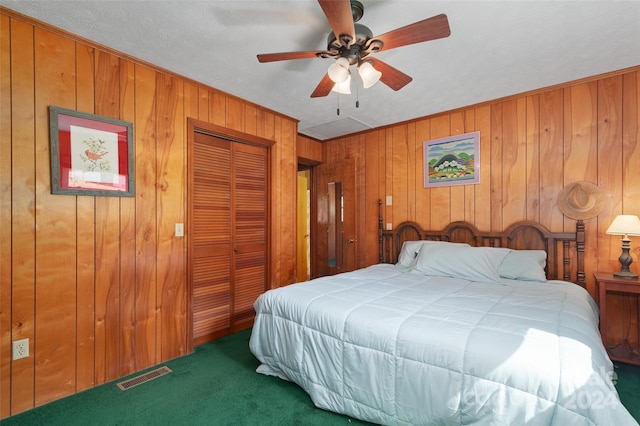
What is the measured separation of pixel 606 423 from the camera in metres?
1.04

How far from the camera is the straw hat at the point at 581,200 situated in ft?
8.64

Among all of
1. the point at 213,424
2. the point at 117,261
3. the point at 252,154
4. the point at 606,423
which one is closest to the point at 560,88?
the point at 606,423

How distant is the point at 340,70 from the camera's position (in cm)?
180

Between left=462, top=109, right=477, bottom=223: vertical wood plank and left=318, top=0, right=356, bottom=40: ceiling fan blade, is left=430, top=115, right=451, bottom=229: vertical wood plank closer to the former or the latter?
left=462, top=109, right=477, bottom=223: vertical wood plank

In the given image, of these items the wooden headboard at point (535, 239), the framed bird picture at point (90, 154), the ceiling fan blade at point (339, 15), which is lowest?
the wooden headboard at point (535, 239)

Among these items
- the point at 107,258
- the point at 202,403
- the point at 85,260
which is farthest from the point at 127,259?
the point at 202,403

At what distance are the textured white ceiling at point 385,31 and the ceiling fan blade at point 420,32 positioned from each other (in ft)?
0.84

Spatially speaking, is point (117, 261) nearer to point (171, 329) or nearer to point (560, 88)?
point (171, 329)

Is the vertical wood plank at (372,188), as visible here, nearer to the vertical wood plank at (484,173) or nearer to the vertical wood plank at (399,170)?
the vertical wood plank at (399,170)

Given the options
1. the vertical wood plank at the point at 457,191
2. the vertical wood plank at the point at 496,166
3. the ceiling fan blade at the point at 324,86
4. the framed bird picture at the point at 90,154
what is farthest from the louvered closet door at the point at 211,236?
the vertical wood plank at the point at 496,166

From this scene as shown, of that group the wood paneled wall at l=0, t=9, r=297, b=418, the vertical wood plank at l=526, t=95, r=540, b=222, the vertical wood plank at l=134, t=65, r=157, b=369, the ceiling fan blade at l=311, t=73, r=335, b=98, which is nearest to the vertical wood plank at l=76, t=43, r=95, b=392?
the wood paneled wall at l=0, t=9, r=297, b=418

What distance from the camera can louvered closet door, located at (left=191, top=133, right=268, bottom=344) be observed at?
292 cm

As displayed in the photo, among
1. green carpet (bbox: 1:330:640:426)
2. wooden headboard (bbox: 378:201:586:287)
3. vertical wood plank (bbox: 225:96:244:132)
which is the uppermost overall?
vertical wood plank (bbox: 225:96:244:132)

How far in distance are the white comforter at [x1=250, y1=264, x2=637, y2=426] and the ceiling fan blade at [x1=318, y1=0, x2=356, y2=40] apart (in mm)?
1608
